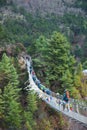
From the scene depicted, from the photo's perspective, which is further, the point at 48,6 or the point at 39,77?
the point at 48,6

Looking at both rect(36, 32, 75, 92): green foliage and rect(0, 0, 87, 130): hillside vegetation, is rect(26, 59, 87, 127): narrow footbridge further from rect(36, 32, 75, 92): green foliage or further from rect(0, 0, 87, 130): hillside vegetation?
rect(36, 32, 75, 92): green foliage

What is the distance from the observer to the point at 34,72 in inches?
1228

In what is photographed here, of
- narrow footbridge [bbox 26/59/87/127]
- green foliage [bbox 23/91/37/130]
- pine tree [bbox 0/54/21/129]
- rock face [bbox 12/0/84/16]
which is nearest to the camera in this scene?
narrow footbridge [bbox 26/59/87/127]

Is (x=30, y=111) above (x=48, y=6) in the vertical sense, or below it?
below

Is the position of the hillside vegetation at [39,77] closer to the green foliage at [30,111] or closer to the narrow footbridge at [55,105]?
the green foliage at [30,111]

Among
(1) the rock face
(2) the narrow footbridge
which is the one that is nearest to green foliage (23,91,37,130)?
(2) the narrow footbridge

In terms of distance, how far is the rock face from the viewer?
68394mm

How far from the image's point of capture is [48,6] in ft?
231

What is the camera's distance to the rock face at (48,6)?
68394mm

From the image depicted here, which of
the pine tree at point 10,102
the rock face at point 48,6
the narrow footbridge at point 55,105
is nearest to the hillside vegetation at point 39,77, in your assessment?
the pine tree at point 10,102

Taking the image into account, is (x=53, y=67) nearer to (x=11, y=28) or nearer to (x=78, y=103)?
(x=78, y=103)

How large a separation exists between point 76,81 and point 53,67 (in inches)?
85.3

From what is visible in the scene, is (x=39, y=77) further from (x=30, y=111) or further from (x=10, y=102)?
(x=10, y=102)

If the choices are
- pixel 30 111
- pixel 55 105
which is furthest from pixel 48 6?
pixel 55 105
